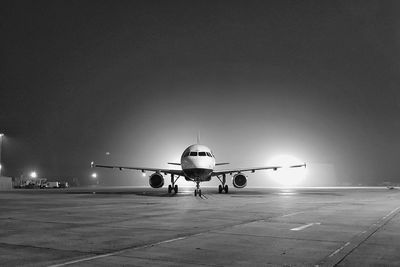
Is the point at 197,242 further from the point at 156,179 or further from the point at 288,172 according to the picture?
the point at 288,172

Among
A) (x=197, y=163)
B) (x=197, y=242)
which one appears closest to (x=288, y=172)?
(x=197, y=163)

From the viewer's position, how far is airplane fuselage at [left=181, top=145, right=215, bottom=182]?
36781mm

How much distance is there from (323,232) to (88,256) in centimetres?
690

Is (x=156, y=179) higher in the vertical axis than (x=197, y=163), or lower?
lower

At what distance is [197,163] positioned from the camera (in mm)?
36750

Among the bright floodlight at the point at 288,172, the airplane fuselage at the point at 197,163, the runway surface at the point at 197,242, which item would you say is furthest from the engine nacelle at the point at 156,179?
the bright floodlight at the point at 288,172

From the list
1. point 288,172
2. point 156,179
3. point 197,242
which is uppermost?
point 288,172

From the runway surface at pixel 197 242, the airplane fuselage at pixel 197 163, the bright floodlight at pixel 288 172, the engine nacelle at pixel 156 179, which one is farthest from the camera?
the bright floodlight at pixel 288 172

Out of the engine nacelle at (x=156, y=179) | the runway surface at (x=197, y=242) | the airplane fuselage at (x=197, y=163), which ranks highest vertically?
the airplane fuselage at (x=197, y=163)

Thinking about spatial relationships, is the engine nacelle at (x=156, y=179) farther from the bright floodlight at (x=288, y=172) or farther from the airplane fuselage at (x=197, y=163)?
the bright floodlight at (x=288, y=172)

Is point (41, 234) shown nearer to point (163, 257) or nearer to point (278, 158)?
point (163, 257)

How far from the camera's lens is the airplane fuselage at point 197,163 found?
121 ft

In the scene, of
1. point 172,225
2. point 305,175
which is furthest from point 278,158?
point 172,225

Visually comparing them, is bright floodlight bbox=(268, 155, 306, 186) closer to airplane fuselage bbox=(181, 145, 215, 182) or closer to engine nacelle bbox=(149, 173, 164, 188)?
engine nacelle bbox=(149, 173, 164, 188)
